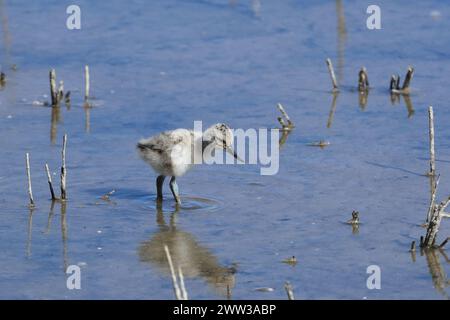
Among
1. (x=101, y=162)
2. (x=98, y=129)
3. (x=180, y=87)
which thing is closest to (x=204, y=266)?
(x=101, y=162)

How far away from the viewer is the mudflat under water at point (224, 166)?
Result: 787cm

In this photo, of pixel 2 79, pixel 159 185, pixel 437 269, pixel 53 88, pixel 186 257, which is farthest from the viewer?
pixel 2 79

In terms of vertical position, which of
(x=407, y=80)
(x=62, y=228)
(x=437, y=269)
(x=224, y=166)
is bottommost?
(x=437, y=269)

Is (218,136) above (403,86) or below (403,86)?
below

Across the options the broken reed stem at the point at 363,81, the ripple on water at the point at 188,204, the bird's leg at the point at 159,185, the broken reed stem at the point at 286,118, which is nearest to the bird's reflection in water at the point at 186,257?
the ripple on water at the point at 188,204

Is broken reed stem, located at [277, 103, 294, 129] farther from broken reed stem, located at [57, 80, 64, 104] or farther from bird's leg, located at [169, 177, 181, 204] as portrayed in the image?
broken reed stem, located at [57, 80, 64, 104]

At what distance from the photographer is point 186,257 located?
8.18 meters

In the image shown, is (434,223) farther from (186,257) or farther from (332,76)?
(332,76)

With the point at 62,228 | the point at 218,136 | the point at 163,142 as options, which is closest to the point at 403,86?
the point at 218,136

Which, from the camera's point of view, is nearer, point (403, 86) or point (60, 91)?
point (60, 91)

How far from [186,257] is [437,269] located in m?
1.86

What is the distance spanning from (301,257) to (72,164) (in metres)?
2.96

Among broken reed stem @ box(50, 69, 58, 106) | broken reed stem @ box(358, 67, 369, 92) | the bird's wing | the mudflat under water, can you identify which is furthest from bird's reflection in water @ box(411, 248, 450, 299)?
broken reed stem @ box(50, 69, 58, 106)

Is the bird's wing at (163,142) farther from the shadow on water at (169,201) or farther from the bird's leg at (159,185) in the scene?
the shadow on water at (169,201)
